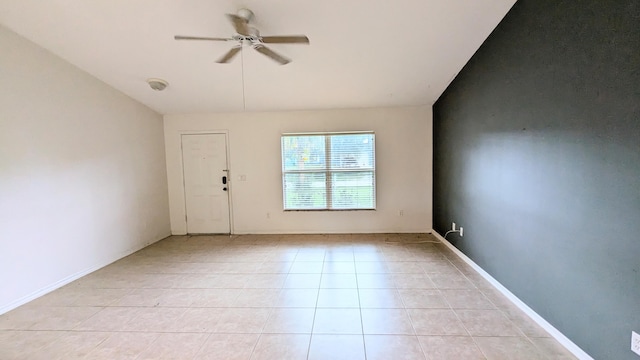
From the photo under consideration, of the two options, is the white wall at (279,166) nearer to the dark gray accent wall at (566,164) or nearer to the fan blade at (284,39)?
the dark gray accent wall at (566,164)

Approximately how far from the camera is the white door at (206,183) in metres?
5.04

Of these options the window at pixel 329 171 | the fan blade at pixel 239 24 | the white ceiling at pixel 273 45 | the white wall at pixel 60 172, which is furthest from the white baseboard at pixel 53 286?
the fan blade at pixel 239 24

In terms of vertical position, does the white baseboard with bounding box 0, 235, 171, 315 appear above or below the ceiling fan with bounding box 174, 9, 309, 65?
below

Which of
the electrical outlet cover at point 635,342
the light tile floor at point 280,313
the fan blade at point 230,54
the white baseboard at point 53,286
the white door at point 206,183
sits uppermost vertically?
the fan blade at point 230,54

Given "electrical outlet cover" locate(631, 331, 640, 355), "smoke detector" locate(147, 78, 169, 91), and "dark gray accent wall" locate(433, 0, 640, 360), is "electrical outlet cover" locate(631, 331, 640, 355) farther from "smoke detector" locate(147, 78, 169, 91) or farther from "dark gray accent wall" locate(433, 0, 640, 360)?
"smoke detector" locate(147, 78, 169, 91)

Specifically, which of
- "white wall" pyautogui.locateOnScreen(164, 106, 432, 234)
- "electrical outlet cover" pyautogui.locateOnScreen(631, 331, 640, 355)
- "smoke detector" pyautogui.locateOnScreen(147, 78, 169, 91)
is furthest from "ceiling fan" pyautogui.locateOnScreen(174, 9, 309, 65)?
"electrical outlet cover" pyautogui.locateOnScreen(631, 331, 640, 355)

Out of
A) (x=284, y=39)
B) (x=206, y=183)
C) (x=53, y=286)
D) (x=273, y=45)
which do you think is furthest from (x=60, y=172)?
(x=284, y=39)

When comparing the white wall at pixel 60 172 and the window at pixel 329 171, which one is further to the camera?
the window at pixel 329 171

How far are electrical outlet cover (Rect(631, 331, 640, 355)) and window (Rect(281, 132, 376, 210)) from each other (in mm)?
3482

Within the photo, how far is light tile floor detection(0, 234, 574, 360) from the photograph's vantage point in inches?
78.0

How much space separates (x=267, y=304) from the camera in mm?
2611

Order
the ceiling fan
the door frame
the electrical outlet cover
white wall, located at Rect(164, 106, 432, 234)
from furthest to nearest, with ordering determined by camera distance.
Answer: the door frame < white wall, located at Rect(164, 106, 432, 234) < the ceiling fan < the electrical outlet cover

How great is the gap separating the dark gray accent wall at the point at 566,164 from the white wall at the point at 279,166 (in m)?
1.67

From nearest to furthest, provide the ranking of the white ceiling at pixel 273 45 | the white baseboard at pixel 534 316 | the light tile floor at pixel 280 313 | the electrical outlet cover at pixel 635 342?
the electrical outlet cover at pixel 635 342
the white baseboard at pixel 534 316
the light tile floor at pixel 280 313
the white ceiling at pixel 273 45
